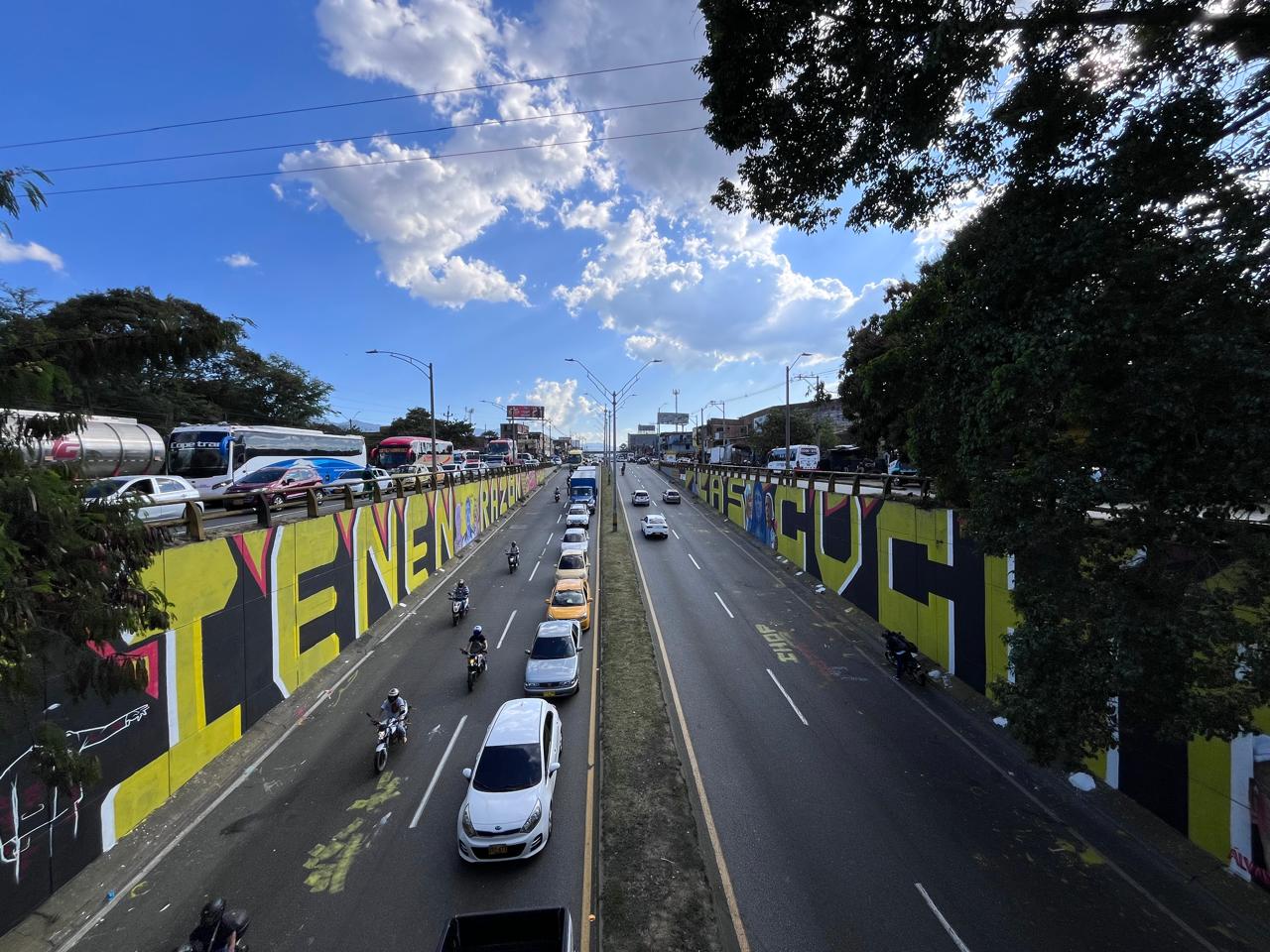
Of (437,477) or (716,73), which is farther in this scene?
(437,477)

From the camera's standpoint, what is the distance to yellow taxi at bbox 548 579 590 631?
18.2m

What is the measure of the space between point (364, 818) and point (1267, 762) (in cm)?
1323

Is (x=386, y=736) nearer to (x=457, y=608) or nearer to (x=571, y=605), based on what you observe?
(x=571, y=605)

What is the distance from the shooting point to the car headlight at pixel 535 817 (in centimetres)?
805

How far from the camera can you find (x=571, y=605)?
1861 centimetres

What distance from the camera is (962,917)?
7.10 m

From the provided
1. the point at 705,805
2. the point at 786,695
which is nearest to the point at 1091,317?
the point at 705,805

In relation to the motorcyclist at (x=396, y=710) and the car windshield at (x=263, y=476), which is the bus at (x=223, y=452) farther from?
the motorcyclist at (x=396, y=710)

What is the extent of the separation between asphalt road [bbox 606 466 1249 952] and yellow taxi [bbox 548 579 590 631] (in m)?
3.22

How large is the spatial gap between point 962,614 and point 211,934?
50.2 feet

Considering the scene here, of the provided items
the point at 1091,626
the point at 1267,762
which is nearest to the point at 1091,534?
the point at 1091,626

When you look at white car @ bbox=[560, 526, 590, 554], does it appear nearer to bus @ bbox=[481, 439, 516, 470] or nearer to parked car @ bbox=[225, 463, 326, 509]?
parked car @ bbox=[225, 463, 326, 509]

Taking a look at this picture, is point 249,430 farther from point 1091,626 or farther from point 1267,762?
point 1267,762

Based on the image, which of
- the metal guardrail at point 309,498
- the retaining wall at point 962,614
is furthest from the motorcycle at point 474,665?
the retaining wall at point 962,614
